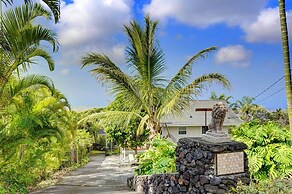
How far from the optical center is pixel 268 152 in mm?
6781

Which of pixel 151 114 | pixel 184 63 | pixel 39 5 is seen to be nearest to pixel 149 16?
pixel 184 63

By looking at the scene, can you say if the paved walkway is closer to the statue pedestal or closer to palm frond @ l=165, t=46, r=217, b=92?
palm frond @ l=165, t=46, r=217, b=92

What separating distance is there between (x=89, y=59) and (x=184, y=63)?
3231mm

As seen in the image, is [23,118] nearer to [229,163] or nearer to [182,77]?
[229,163]

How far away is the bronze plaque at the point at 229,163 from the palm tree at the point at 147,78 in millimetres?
5065

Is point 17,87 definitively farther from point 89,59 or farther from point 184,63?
point 184,63

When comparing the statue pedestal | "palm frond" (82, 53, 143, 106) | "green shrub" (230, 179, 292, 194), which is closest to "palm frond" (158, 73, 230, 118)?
"palm frond" (82, 53, 143, 106)

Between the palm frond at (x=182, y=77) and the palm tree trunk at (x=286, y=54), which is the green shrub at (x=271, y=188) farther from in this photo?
the palm frond at (x=182, y=77)

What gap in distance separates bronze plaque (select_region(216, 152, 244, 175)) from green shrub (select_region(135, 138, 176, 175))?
8.17 feet

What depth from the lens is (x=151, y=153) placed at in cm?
1015

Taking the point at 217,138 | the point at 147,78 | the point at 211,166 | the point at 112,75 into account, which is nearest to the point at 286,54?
the point at 217,138

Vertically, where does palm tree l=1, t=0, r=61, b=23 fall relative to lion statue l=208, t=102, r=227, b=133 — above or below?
above

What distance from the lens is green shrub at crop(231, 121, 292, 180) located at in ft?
21.7


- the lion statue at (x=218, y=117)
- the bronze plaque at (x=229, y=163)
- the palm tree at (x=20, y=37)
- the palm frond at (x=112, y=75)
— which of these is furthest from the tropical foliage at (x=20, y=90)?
the bronze plaque at (x=229, y=163)
